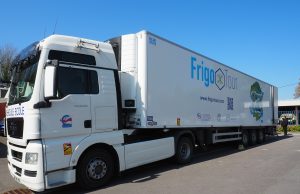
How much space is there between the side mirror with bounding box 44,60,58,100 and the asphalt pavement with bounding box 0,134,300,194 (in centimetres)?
241

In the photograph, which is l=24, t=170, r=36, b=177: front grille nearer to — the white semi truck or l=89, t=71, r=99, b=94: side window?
the white semi truck

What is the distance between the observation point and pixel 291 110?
46656 millimetres

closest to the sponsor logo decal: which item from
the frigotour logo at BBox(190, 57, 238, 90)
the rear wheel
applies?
the frigotour logo at BBox(190, 57, 238, 90)

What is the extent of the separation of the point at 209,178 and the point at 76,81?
3982 millimetres

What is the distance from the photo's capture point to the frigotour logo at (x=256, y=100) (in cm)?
1817

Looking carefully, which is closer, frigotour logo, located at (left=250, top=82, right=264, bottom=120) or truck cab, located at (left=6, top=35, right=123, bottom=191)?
truck cab, located at (left=6, top=35, right=123, bottom=191)

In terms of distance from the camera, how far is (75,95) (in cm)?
777

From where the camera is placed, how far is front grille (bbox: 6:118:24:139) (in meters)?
7.41

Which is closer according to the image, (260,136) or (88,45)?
(88,45)

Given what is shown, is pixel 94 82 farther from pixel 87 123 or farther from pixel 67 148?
pixel 67 148

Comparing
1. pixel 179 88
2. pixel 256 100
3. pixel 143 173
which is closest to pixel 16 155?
pixel 143 173

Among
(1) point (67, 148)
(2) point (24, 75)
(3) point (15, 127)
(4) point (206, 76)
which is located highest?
(4) point (206, 76)

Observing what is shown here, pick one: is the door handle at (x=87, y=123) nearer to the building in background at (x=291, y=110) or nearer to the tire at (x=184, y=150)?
the tire at (x=184, y=150)

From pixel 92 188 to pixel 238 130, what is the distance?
387 inches
